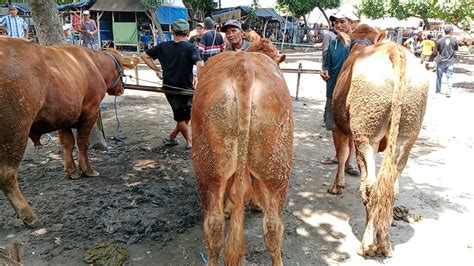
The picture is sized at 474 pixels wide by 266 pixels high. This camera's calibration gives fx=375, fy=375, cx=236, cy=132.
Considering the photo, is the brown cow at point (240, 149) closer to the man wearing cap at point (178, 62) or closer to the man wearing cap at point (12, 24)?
the man wearing cap at point (178, 62)

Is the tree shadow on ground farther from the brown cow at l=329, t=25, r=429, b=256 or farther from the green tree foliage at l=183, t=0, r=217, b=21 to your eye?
the green tree foliage at l=183, t=0, r=217, b=21

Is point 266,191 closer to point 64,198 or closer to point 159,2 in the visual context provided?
point 64,198

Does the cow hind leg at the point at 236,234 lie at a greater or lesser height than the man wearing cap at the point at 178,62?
lesser

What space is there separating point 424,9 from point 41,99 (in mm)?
23930

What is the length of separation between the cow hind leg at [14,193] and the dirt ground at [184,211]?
0.12 meters

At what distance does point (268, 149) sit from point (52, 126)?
2711 mm

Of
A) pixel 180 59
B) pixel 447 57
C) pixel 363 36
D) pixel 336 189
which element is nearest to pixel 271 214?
pixel 336 189

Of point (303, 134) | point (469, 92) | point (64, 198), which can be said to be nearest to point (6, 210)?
point (64, 198)

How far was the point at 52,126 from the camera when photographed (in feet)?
13.5

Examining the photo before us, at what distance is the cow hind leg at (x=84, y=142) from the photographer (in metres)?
4.89

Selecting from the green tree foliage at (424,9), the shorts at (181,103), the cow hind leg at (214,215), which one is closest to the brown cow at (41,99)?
the shorts at (181,103)

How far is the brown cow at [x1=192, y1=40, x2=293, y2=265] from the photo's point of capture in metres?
2.58

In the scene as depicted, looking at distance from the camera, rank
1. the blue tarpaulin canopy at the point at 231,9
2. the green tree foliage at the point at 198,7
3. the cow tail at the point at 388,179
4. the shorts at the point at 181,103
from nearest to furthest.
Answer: the cow tail at the point at 388,179
the shorts at the point at 181,103
the green tree foliage at the point at 198,7
the blue tarpaulin canopy at the point at 231,9

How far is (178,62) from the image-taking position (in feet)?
18.5
